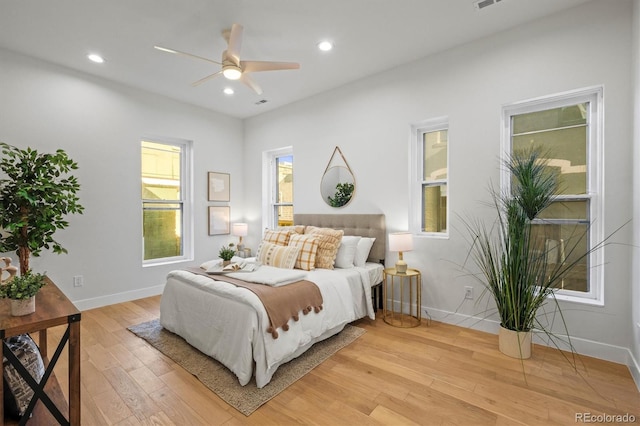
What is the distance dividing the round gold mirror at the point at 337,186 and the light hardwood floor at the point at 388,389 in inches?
76.2

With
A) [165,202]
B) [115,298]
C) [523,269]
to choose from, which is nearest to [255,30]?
[165,202]

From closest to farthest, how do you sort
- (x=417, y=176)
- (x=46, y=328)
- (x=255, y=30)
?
(x=46, y=328)
(x=255, y=30)
(x=417, y=176)

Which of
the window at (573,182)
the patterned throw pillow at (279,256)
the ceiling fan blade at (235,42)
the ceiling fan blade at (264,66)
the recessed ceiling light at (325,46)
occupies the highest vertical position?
the recessed ceiling light at (325,46)

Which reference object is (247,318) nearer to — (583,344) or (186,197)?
(583,344)

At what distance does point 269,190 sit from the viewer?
5.32 m

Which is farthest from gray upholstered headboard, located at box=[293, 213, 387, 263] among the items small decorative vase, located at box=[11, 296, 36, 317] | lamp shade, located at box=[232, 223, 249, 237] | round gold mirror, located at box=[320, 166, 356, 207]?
small decorative vase, located at box=[11, 296, 36, 317]

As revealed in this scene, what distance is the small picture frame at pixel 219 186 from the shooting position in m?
4.99

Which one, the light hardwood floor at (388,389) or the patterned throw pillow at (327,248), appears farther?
the patterned throw pillow at (327,248)

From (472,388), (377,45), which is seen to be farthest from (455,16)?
(472,388)

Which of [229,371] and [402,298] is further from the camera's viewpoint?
[402,298]

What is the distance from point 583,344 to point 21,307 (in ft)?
12.6

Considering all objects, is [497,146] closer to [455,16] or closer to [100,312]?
[455,16]

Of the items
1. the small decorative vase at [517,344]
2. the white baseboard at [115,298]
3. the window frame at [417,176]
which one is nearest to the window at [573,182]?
the small decorative vase at [517,344]

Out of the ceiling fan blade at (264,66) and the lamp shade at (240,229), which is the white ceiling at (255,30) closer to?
the ceiling fan blade at (264,66)
